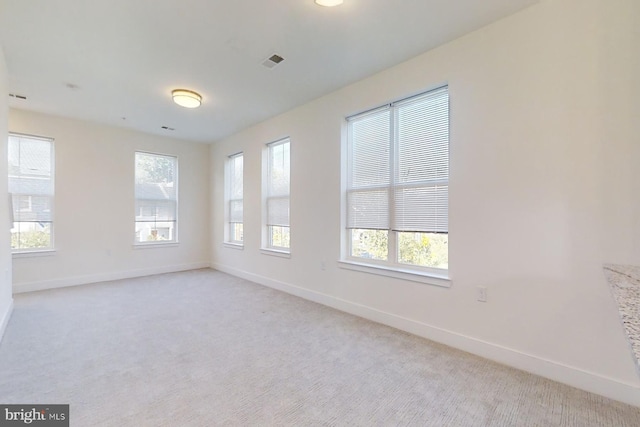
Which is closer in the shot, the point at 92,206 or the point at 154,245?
the point at 92,206

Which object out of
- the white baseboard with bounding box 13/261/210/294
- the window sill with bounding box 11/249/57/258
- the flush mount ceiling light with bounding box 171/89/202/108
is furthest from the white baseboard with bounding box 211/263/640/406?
the window sill with bounding box 11/249/57/258

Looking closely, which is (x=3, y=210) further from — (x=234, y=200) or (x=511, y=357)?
(x=511, y=357)

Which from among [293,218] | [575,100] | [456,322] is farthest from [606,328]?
[293,218]

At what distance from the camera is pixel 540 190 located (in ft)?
7.32

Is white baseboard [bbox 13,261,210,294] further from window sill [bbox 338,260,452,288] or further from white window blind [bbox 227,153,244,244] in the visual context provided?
window sill [bbox 338,260,452,288]

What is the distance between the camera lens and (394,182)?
3248mm

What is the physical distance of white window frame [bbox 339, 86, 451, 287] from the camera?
113 inches

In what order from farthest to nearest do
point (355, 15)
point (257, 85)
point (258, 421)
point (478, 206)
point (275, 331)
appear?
point (257, 85), point (275, 331), point (478, 206), point (355, 15), point (258, 421)

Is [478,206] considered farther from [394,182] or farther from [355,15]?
[355,15]

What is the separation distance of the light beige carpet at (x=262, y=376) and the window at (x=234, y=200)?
2.60 m

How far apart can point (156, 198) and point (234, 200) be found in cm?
158

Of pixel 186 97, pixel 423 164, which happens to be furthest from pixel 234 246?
pixel 423 164

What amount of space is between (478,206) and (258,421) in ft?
7.69

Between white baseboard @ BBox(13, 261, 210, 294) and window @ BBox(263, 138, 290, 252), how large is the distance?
2.40 metres
